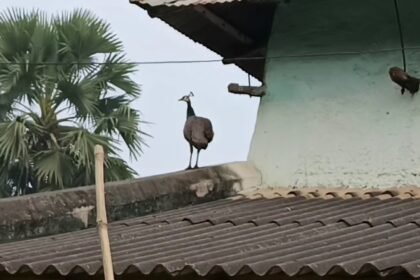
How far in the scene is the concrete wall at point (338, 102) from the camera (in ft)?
24.0

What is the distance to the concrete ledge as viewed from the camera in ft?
22.2

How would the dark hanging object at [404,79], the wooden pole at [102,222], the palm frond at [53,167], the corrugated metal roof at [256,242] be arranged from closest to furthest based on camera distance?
the wooden pole at [102,222]
the corrugated metal roof at [256,242]
the dark hanging object at [404,79]
the palm frond at [53,167]

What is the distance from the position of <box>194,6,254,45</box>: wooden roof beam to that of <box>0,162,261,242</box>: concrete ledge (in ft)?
3.85

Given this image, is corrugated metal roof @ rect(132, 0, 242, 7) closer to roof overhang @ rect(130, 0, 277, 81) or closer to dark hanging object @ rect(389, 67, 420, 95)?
roof overhang @ rect(130, 0, 277, 81)

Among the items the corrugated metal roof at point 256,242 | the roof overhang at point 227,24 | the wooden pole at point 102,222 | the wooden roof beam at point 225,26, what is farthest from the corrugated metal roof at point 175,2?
the wooden pole at point 102,222

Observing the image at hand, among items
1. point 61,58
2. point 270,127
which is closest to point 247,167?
point 270,127

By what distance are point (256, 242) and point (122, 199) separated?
6.29 ft

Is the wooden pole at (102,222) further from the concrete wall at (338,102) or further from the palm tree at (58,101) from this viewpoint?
the palm tree at (58,101)

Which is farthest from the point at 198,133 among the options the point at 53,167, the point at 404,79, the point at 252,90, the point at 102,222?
the point at 53,167

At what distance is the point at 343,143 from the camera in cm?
754

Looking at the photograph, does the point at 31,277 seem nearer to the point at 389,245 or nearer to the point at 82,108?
the point at 389,245

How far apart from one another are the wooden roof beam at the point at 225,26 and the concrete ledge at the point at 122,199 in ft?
3.85

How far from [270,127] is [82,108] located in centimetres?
698

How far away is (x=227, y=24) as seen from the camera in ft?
27.7
